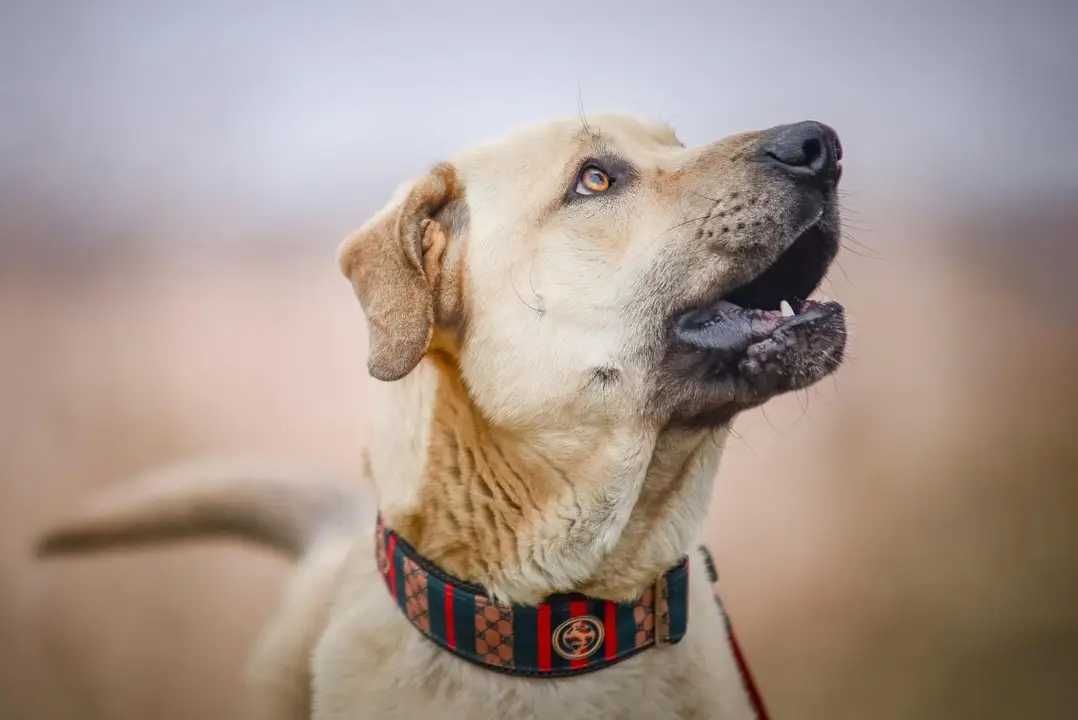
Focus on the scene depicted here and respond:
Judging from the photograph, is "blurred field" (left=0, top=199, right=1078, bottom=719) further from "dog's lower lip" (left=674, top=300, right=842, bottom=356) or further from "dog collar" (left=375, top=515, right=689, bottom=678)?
"dog's lower lip" (left=674, top=300, right=842, bottom=356)

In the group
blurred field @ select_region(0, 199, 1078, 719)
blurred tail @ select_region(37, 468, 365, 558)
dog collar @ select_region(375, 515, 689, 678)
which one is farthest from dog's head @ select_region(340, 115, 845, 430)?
blurred tail @ select_region(37, 468, 365, 558)

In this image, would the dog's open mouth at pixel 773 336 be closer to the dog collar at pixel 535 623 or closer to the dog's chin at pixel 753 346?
the dog's chin at pixel 753 346

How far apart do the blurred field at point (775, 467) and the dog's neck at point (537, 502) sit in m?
0.57

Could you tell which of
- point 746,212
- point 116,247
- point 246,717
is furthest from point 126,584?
point 746,212

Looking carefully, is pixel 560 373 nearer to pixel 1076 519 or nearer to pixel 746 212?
pixel 746 212

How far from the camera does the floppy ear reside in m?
1.37

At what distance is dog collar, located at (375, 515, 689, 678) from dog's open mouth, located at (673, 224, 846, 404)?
1.18 ft

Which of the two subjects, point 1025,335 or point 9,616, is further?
point 1025,335

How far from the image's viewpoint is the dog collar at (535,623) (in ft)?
4.57

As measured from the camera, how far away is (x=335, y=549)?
6.28 feet

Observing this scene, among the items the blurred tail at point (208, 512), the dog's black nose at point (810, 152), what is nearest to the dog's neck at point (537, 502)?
the dog's black nose at point (810, 152)

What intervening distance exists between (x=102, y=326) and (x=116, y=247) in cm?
19

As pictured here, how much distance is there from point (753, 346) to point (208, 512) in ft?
4.39

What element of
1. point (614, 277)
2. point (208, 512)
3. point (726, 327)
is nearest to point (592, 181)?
point (614, 277)
